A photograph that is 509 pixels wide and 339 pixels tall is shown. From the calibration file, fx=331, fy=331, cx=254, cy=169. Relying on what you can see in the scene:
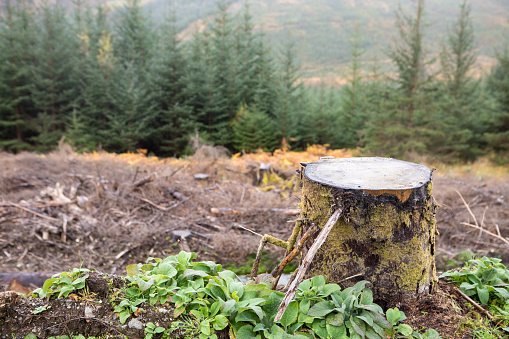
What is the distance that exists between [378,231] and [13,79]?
18.3 meters

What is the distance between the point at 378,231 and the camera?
1.57 metres

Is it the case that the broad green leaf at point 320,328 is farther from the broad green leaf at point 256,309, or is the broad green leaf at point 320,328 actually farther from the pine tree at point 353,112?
the pine tree at point 353,112

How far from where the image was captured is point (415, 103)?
10828 millimetres

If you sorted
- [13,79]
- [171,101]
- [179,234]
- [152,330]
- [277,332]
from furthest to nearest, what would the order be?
[13,79] < [171,101] < [179,234] < [152,330] < [277,332]

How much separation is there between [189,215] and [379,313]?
4.22m

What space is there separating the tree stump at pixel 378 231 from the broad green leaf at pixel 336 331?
0.87 feet

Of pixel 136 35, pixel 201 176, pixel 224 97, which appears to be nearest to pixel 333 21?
pixel 136 35

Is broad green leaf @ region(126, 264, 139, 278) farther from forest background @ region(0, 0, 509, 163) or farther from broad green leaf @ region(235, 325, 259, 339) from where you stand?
forest background @ region(0, 0, 509, 163)

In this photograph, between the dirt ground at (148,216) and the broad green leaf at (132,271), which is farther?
the dirt ground at (148,216)

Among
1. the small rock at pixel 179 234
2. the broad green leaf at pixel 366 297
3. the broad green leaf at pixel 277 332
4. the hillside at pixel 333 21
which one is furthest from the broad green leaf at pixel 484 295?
the hillside at pixel 333 21

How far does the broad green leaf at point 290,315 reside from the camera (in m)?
1.43

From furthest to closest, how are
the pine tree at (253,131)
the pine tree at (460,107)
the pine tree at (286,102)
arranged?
the pine tree at (286,102) < the pine tree at (253,131) < the pine tree at (460,107)

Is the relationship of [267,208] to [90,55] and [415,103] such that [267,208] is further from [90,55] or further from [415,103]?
[90,55]

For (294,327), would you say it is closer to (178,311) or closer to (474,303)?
(178,311)
